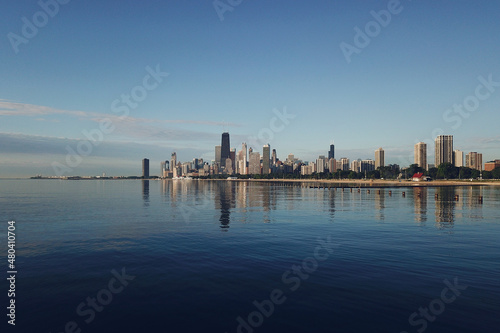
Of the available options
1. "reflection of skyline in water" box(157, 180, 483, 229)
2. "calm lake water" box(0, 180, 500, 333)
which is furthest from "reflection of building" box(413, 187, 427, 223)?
"calm lake water" box(0, 180, 500, 333)

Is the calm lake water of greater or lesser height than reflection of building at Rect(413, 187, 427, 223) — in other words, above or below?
above

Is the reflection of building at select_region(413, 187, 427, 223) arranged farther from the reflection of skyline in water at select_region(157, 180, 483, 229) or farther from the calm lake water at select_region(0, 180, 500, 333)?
the calm lake water at select_region(0, 180, 500, 333)

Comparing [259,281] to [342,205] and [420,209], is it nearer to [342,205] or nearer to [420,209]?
[420,209]

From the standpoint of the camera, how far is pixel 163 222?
51344 mm

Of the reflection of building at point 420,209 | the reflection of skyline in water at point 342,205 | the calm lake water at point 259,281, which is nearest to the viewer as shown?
the calm lake water at point 259,281

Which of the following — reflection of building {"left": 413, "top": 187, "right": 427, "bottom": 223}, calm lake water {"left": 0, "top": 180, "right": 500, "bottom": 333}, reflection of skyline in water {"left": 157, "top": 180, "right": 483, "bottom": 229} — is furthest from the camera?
reflection of skyline in water {"left": 157, "top": 180, "right": 483, "bottom": 229}

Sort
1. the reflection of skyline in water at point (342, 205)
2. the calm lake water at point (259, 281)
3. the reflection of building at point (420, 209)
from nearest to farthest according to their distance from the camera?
the calm lake water at point (259, 281) < the reflection of building at point (420, 209) < the reflection of skyline in water at point (342, 205)

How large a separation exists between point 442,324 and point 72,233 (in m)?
42.1

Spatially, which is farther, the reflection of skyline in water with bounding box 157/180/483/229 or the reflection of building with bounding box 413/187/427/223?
the reflection of skyline in water with bounding box 157/180/483/229

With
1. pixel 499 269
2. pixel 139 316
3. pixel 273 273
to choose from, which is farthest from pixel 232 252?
pixel 499 269

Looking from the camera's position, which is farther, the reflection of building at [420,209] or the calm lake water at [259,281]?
the reflection of building at [420,209]

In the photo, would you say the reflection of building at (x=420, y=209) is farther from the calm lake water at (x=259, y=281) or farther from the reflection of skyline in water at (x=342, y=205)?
the calm lake water at (x=259, y=281)

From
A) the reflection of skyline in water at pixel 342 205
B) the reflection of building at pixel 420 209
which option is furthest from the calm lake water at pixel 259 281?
the reflection of skyline in water at pixel 342 205

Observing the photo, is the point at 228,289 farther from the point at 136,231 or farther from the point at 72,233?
the point at 72,233
